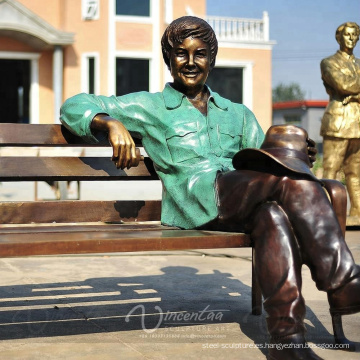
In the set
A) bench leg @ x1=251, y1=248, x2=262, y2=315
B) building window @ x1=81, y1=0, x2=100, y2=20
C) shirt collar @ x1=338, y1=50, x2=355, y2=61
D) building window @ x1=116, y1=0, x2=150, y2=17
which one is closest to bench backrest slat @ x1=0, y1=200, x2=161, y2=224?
bench leg @ x1=251, y1=248, x2=262, y2=315

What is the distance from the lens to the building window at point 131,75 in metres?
24.4

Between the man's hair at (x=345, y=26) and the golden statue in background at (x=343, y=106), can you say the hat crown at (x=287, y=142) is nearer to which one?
the golden statue in background at (x=343, y=106)

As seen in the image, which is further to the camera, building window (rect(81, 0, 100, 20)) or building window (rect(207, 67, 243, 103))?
building window (rect(207, 67, 243, 103))

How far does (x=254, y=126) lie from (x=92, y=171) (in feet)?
2.71

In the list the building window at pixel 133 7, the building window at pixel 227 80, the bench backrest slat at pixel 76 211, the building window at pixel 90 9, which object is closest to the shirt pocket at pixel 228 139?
the bench backrest slat at pixel 76 211

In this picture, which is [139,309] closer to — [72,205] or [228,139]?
[72,205]

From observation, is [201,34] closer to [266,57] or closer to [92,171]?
[92,171]

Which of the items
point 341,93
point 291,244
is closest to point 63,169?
point 291,244

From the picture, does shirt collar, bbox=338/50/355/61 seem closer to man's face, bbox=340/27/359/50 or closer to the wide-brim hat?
man's face, bbox=340/27/359/50

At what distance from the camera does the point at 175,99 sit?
373 cm

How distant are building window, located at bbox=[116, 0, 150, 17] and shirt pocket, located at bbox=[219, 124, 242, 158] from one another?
21.3 metres

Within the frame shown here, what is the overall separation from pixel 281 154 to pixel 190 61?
80 cm

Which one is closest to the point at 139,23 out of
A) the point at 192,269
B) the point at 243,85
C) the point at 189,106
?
the point at 243,85

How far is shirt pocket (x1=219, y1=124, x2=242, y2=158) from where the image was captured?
12.1 feet
